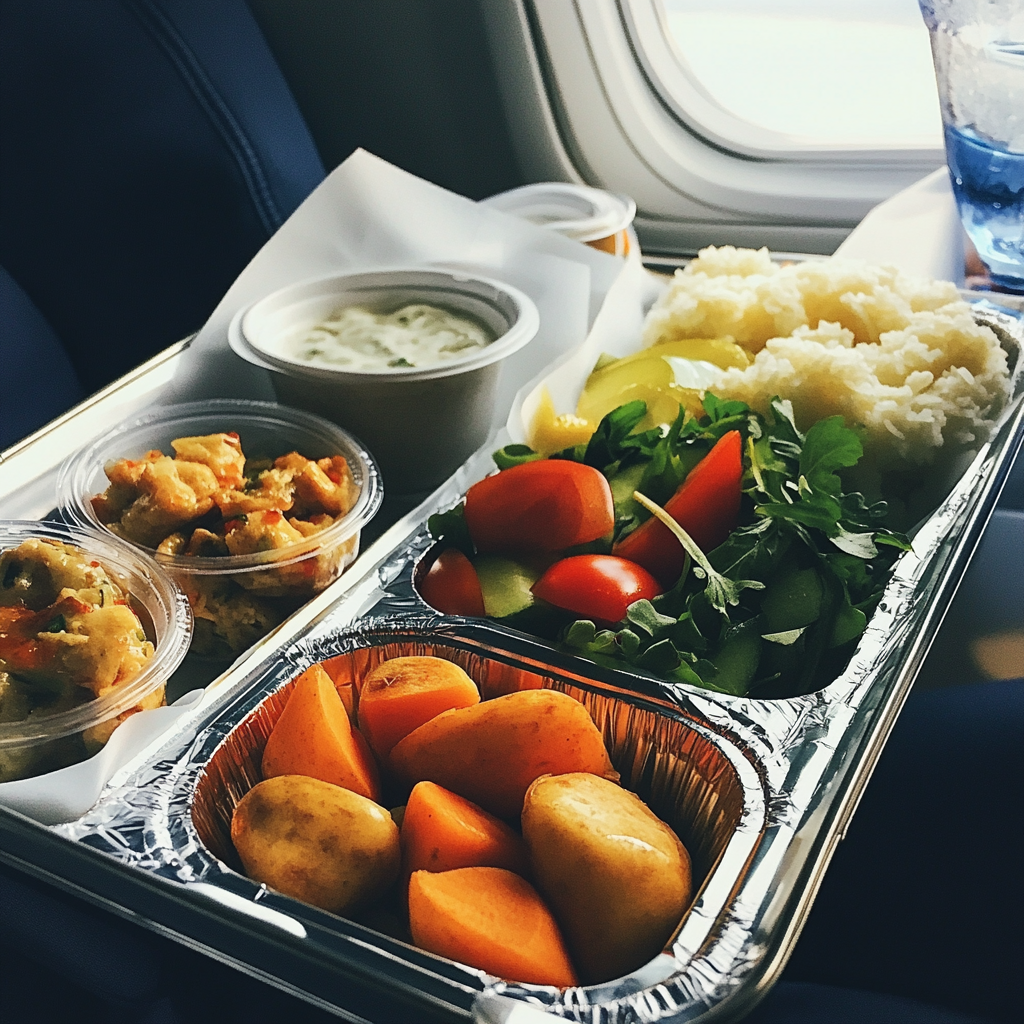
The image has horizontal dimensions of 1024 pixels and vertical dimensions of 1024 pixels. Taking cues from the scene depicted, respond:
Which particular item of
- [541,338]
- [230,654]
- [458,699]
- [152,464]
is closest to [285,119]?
[541,338]

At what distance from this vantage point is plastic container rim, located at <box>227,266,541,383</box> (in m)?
1.18

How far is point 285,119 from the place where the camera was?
1892 millimetres

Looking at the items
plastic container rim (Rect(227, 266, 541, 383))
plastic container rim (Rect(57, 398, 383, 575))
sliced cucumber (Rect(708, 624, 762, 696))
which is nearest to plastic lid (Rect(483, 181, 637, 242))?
plastic container rim (Rect(227, 266, 541, 383))

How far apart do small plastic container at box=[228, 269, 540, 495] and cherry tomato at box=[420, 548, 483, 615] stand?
0.73 feet

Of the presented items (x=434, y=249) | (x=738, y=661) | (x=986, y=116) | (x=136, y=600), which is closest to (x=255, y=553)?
(x=136, y=600)

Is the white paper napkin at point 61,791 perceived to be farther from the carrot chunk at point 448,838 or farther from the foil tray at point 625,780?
the carrot chunk at point 448,838

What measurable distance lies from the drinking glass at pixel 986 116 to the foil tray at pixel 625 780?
64 cm

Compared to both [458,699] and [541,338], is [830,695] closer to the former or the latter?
[458,699]

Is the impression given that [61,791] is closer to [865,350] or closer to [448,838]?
[448,838]

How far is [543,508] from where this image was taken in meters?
1.02

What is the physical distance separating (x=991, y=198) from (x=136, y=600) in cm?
131

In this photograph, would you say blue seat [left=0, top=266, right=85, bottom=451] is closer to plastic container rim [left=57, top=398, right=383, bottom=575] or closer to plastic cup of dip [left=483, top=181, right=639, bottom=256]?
plastic container rim [left=57, top=398, right=383, bottom=575]

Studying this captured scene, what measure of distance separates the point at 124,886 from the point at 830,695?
557mm

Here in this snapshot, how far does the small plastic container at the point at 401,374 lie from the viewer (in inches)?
46.8
